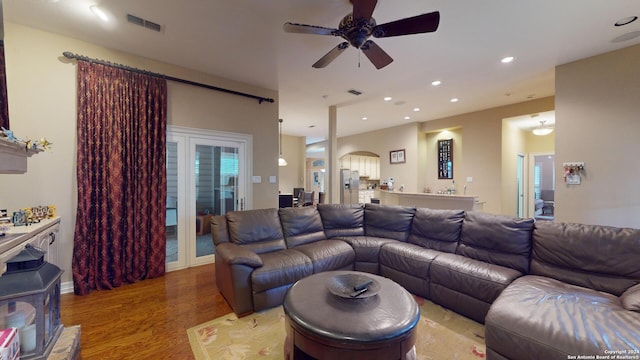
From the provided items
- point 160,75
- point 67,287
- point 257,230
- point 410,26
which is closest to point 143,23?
point 160,75

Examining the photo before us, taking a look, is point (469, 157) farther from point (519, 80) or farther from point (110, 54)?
point (110, 54)

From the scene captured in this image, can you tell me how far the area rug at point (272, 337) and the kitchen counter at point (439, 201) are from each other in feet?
10.2

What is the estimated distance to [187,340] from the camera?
202 centimetres

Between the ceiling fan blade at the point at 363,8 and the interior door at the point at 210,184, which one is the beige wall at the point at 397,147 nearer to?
the interior door at the point at 210,184

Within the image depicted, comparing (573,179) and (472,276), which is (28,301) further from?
(573,179)

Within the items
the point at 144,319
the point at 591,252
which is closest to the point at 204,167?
the point at 144,319

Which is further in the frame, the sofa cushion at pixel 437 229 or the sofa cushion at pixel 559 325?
the sofa cushion at pixel 437 229

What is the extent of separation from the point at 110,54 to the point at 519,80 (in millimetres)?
6030

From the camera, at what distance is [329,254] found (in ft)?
9.51

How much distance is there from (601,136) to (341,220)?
360 cm

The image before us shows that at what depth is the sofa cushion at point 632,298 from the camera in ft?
5.03

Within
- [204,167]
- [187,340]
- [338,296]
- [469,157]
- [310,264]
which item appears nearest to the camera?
[338,296]

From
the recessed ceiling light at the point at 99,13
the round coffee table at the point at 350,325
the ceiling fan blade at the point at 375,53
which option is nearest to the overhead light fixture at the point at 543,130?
the ceiling fan blade at the point at 375,53

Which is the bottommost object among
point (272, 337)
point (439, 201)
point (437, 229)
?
point (272, 337)
